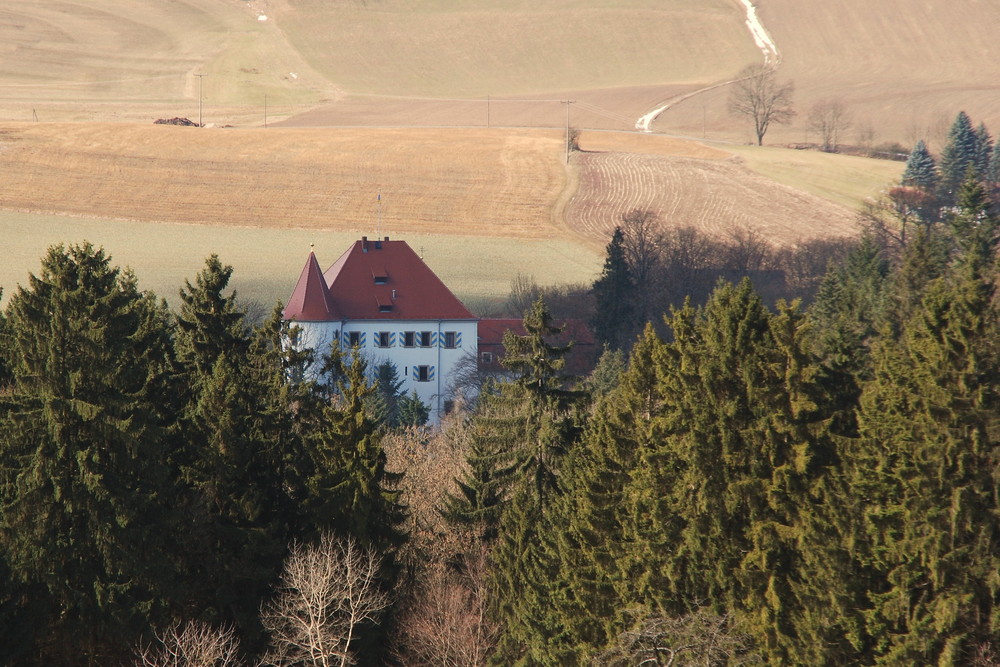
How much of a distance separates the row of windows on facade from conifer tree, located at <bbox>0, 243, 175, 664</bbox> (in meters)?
50.5

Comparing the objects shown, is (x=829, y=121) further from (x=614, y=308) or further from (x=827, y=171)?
(x=614, y=308)

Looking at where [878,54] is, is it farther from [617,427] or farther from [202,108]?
[617,427]

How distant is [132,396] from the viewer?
2936cm

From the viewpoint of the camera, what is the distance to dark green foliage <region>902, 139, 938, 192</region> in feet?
382

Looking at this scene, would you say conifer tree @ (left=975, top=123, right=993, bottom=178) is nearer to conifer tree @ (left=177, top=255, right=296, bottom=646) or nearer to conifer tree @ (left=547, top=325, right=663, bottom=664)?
conifer tree @ (left=547, top=325, right=663, bottom=664)

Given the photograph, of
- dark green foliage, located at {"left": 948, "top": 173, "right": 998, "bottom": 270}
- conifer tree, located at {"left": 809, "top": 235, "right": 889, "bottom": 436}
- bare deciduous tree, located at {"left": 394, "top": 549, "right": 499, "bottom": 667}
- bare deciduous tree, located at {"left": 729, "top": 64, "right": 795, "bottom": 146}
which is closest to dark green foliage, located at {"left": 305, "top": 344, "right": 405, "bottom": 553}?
bare deciduous tree, located at {"left": 394, "top": 549, "right": 499, "bottom": 667}

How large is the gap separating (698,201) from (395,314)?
1541 inches

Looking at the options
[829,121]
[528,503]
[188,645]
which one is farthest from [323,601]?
[829,121]

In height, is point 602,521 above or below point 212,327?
below

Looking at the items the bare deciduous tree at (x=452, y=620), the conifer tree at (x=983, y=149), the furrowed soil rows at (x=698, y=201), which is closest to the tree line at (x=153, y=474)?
the bare deciduous tree at (x=452, y=620)

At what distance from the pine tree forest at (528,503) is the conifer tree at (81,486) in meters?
0.07

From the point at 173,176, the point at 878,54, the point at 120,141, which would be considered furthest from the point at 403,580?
the point at 878,54

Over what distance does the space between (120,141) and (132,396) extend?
92447 millimetres

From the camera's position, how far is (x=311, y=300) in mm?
79688
